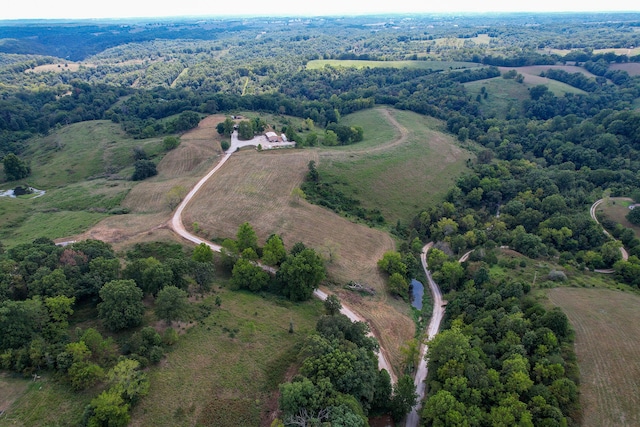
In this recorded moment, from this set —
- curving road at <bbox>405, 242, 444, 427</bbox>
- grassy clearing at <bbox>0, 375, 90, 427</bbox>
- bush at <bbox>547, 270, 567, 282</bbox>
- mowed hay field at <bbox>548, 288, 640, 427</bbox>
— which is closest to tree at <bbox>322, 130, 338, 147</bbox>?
curving road at <bbox>405, 242, 444, 427</bbox>

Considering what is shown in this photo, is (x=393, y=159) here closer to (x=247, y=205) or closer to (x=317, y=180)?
(x=317, y=180)

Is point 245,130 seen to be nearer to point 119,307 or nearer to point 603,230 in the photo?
point 119,307

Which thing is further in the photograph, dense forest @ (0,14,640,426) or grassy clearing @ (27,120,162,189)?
grassy clearing @ (27,120,162,189)

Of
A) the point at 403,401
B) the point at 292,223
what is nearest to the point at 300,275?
the point at 292,223

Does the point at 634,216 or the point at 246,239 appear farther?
the point at 634,216

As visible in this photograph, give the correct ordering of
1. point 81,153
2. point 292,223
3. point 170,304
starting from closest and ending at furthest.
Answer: point 170,304, point 292,223, point 81,153

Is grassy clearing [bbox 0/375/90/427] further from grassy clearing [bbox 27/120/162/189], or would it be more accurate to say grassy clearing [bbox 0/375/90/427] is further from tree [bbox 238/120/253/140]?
tree [bbox 238/120/253/140]
